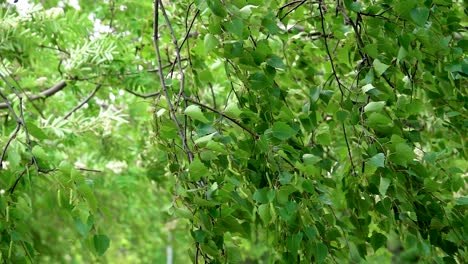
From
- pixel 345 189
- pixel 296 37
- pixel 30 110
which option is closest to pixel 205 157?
pixel 345 189

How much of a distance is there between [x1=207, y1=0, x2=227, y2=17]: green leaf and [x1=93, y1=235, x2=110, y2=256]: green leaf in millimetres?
435

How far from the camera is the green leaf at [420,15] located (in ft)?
4.80

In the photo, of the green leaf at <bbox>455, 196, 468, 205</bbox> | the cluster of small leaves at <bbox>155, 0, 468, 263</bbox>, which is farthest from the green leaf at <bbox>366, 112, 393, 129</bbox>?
the green leaf at <bbox>455, 196, 468, 205</bbox>

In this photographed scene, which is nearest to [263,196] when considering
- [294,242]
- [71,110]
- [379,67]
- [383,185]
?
[294,242]

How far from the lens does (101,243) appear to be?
1379mm

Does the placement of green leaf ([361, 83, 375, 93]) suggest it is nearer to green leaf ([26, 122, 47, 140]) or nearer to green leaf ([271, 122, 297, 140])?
green leaf ([271, 122, 297, 140])

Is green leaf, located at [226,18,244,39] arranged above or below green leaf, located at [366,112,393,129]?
above

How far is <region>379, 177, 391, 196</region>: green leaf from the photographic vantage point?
150 cm

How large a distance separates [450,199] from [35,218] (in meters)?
3.74

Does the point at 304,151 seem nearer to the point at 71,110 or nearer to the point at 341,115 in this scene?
the point at 341,115

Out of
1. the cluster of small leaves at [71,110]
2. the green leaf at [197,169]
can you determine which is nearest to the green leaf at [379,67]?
the green leaf at [197,169]

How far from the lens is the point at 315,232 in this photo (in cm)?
146

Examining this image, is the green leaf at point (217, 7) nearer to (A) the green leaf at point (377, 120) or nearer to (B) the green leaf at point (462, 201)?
(A) the green leaf at point (377, 120)

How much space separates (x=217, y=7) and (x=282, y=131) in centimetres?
25
